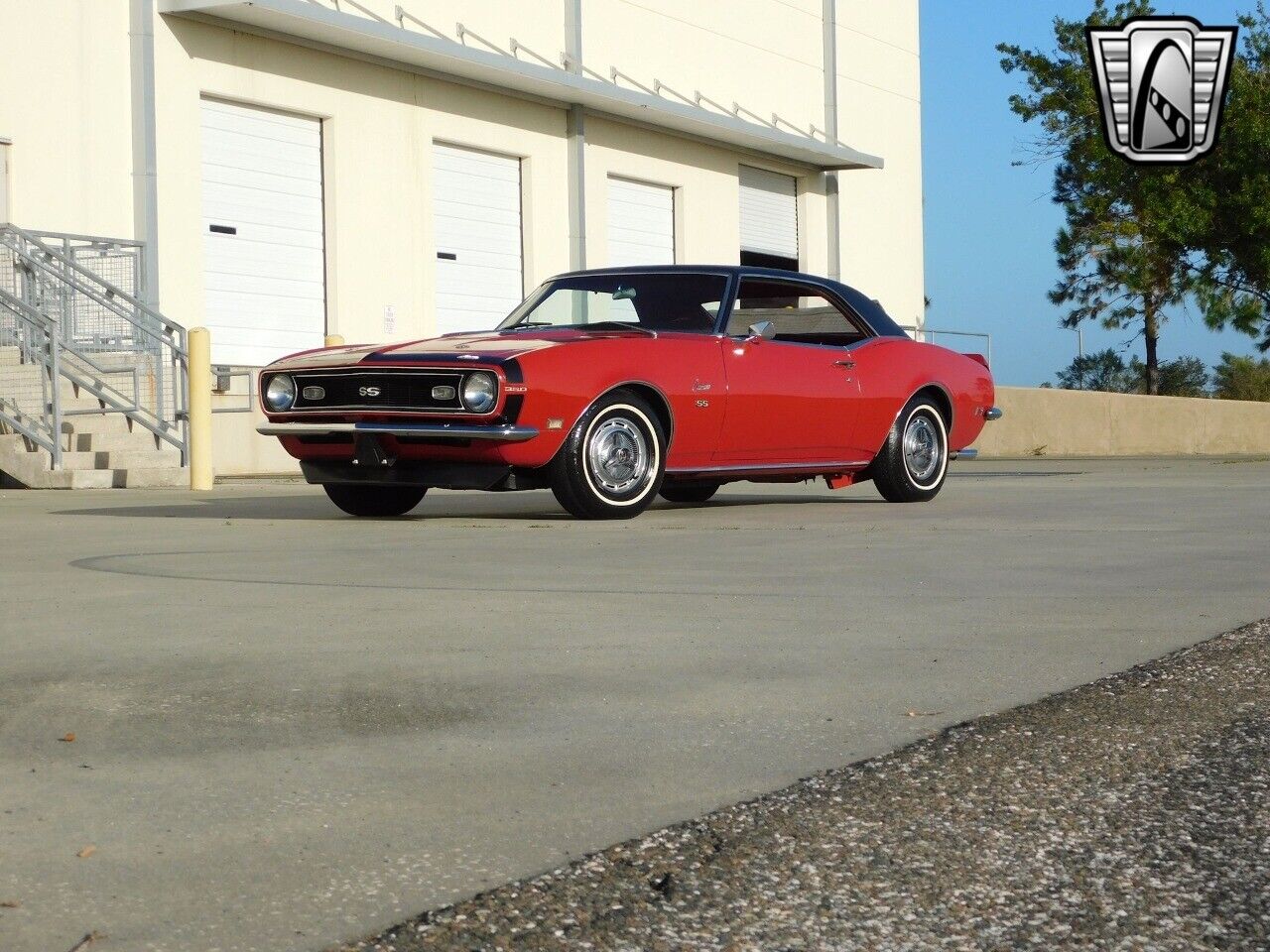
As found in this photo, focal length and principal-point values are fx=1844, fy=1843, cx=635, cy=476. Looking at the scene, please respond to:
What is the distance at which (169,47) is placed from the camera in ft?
64.7

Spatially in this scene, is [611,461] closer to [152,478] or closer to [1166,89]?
[152,478]

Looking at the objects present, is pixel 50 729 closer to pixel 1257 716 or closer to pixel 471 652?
pixel 471 652

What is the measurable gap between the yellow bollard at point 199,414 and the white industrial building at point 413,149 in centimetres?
370

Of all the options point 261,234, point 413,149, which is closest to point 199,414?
point 261,234

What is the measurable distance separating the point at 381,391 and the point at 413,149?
14.6 meters

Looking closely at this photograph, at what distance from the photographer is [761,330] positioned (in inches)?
395

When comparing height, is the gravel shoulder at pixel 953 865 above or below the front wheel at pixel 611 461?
below

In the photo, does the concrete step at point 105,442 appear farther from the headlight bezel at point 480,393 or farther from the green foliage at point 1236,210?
the green foliage at point 1236,210

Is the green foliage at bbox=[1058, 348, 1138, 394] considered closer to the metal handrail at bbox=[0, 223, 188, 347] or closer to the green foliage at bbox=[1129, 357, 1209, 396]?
the green foliage at bbox=[1129, 357, 1209, 396]

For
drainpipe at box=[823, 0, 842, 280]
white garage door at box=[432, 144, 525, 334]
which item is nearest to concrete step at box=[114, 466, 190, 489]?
white garage door at box=[432, 144, 525, 334]

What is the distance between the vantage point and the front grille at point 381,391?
8984 mm

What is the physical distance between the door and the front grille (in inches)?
67.4

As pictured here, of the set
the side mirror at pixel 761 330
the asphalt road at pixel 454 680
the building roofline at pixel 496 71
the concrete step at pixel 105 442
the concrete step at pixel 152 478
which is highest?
the building roofline at pixel 496 71

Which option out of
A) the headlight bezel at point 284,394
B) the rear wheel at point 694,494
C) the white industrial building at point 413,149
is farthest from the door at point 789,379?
the white industrial building at point 413,149
